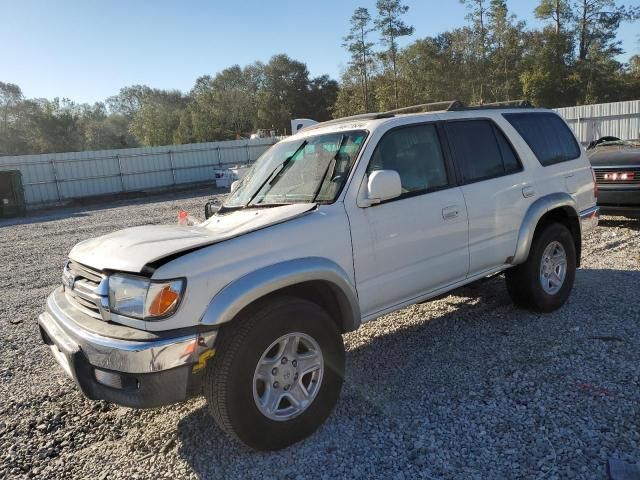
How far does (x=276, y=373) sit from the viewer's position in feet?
9.69

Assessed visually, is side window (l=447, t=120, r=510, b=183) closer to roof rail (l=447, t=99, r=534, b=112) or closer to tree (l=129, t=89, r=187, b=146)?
roof rail (l=447, t=99, r=534, b=112)

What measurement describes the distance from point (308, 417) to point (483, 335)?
214cm

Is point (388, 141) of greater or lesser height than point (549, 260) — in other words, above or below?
above

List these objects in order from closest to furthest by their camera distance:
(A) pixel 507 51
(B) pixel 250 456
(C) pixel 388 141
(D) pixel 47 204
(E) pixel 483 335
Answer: (B) pixel 250 456 → (C) pixel 388 141 → (E) pixel 483 335 → (D) pixel 47 204 → (A) pixel 507 51

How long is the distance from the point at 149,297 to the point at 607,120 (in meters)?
26.7

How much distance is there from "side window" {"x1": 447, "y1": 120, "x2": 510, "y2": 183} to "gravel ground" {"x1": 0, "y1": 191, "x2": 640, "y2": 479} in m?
1.47

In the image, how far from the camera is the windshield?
3.48 metres

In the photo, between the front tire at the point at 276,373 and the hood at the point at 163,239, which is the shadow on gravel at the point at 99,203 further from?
the front tire at the point at 276,373

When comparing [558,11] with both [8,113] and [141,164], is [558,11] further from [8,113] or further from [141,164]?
[8,113]

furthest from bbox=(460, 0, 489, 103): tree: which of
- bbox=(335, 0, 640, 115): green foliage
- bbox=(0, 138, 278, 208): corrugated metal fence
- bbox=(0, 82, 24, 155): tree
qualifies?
bbox=(0, 82, 24, 155): tree

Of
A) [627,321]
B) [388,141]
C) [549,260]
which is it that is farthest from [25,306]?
[627,321]

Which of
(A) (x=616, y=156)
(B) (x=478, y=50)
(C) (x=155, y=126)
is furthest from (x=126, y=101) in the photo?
(A) (x=616, y=156)

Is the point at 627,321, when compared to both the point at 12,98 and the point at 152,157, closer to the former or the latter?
the point at 152,157

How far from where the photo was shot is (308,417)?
3045 millimetres
